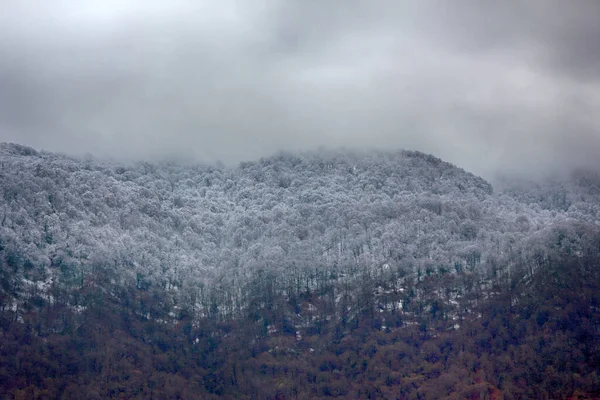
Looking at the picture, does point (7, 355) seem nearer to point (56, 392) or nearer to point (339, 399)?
point (56, 392)

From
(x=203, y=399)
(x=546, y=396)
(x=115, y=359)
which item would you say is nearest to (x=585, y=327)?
(x=546, y=396)

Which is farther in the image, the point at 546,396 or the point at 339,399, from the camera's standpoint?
the point at 339,399

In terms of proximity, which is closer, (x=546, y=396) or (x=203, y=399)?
(x=546, y=396)

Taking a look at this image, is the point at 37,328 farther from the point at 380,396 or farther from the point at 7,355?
the point at 380,396

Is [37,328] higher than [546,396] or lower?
higher

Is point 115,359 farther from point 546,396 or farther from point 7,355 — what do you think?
point 546,396

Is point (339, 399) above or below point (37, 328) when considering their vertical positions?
below

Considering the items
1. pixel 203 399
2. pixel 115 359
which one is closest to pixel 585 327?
pixel 203 399

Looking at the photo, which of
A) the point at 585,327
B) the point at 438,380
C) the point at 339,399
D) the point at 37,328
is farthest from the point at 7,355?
the point at 585,327
